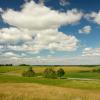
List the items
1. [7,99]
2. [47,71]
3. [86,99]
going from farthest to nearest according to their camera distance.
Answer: [47,71], [86,99], [7,99]

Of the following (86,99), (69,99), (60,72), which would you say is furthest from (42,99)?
(60,72)

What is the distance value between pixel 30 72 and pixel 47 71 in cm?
1386

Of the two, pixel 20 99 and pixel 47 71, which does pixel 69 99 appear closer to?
pixel 20 99

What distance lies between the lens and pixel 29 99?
2306 centimetres

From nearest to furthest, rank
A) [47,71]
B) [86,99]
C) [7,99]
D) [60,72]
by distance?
[7,99] → [86,99] → [47,71] → [60,72]

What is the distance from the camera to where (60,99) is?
23.8 metres

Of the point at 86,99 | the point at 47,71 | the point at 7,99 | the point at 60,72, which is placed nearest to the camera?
the point at 7,99

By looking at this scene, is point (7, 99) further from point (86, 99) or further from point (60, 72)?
point (60, 72)

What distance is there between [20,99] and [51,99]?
322 centimetres

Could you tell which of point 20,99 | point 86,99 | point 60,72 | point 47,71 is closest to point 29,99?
point 20,99

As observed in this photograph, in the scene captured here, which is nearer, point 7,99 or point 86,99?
point 7,99

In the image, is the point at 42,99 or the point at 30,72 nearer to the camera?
the point at 42,99

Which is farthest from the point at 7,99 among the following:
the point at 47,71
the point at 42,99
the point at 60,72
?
the point at 60,72

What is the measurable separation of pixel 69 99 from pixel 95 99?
9.25 ft
